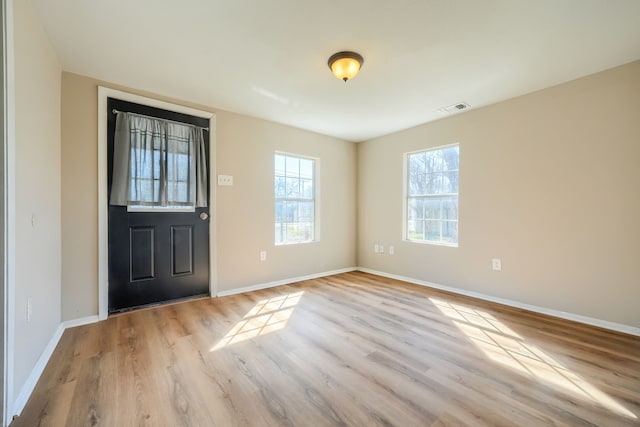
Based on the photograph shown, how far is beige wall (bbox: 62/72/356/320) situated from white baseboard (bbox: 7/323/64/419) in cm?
47

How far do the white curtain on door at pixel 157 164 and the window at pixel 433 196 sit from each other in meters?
2.94

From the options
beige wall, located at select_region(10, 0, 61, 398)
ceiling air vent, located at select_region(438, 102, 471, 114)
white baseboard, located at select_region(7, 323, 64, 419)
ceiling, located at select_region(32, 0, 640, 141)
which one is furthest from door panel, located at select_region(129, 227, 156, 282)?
ceiling air vent, located at select_region(438, 102, 471, 114)

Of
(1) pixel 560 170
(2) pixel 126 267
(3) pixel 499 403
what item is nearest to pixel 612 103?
(1) pixel 560 170

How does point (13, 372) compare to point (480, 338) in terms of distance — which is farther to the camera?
point (480, 338)

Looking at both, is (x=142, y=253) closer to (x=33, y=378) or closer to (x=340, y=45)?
(x=33, y=378)

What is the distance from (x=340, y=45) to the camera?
2.16m

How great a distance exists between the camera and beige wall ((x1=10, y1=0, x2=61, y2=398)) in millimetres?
1535

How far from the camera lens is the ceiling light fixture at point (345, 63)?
7.34 ft

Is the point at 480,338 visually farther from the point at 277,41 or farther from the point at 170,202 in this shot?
the point at 170,202

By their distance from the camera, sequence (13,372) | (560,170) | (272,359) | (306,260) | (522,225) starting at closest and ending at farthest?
(13,372)
(272,359)
(560,170)
(522,225)
(306,260)

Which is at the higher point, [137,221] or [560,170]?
[560,170]

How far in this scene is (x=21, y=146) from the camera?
5.14 feet

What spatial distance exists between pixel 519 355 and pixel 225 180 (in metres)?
3.37

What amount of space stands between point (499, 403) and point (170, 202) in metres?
3.31
